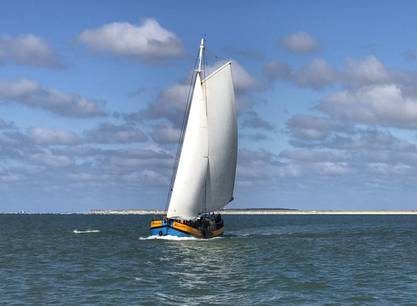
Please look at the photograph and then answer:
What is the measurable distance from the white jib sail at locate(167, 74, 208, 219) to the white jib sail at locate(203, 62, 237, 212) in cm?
96

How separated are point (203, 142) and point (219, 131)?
7.99ft

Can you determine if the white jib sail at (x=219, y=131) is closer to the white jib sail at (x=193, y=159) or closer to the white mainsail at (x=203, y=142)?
the white mainsail at (x=203, y=142)

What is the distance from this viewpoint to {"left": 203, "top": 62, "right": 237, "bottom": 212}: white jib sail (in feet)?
237

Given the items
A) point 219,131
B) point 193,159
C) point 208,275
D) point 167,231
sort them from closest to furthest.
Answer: point 208,275
point 193,159
point 167,231
point 219,131

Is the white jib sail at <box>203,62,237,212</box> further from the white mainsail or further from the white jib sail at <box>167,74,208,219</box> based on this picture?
the white jib sail at <box>167,74,208,219</box>

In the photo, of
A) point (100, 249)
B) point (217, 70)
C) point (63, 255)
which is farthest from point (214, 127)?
point (63, 255)

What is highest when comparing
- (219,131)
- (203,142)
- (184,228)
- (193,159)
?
(219,131)

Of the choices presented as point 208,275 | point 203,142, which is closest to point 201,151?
point 203,142

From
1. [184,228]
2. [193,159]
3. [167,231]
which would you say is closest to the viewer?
[184,228]

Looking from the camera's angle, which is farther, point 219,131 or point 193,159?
point 219,131

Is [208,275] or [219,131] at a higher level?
[219,131]

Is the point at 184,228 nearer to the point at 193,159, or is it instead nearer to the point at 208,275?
the point at 193,159

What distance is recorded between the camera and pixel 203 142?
72.0m

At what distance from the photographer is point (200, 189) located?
7250 cm
